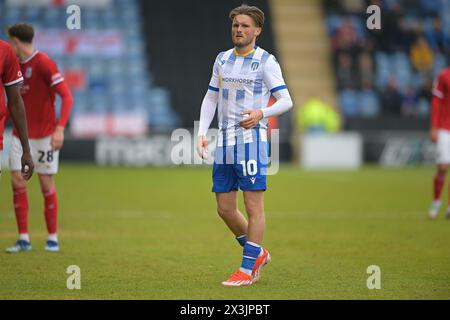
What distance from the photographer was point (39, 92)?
948 centimetres

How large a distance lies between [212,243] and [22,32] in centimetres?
318

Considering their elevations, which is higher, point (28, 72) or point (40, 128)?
point (28, 72)

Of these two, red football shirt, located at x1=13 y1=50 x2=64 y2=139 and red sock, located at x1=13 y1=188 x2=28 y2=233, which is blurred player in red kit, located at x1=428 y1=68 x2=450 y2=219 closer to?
red football shirt, located at x1=13 y1=50 x2=64 y2=139

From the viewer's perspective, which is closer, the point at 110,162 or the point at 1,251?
the point at 1,251

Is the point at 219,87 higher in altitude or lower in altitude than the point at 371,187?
higher

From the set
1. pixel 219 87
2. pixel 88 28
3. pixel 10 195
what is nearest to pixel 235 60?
pixel 219 87

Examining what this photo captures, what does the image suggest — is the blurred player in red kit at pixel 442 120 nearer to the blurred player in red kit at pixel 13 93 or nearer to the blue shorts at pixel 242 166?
the blue shorts at pixel 242 166

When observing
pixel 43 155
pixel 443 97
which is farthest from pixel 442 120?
pixel 43 155

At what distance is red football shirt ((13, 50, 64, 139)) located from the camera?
9336 millimetres

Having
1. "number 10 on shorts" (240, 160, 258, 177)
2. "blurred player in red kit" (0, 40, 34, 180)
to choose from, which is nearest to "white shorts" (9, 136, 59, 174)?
"blurred player in red kit" (0, 40, 34, 180)

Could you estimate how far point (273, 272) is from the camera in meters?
8.08

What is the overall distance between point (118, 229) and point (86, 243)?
1466 mm

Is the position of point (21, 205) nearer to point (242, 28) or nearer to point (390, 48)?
point (242, 28)
